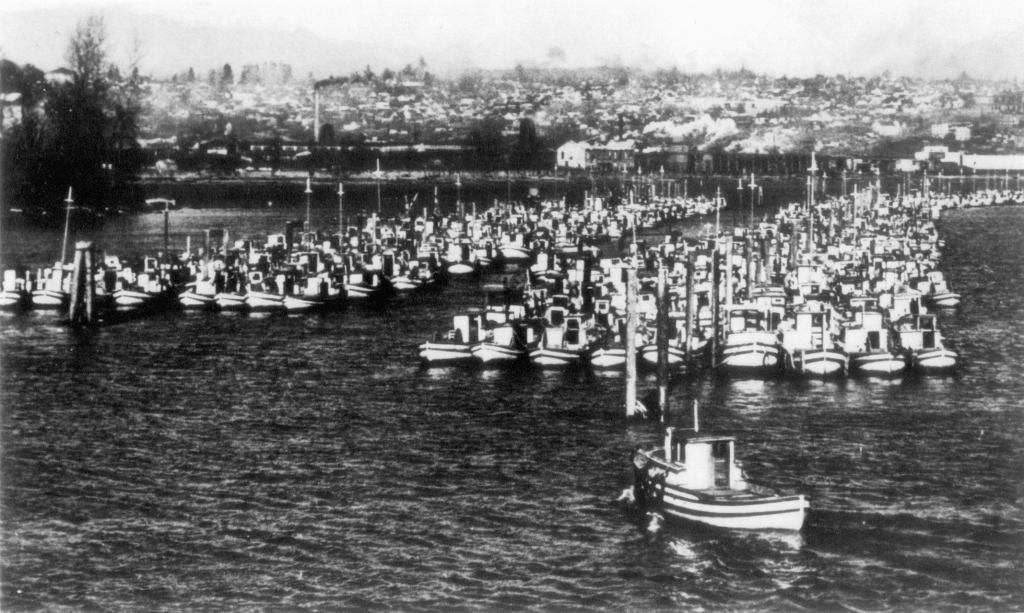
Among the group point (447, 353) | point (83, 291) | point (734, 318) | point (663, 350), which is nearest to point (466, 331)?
point (447, 353)

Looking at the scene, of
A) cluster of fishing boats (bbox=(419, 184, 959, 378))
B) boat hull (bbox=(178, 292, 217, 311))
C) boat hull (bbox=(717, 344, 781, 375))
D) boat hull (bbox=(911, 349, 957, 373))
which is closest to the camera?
boat hull (bbox=(717, 344, 781, 375))

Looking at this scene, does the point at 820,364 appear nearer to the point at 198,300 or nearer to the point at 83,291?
the point at 83,291

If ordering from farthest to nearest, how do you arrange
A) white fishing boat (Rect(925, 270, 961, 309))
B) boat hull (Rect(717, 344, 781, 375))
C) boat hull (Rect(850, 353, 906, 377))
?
1. white fishing boat (Rect(925, 270, 961, 309))
2. boat hull (Rect(717, 344, 781, 375))
3. boat hull (Rect(850, 353, 906, 377))

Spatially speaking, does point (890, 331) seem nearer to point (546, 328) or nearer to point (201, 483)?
point (546, 328)

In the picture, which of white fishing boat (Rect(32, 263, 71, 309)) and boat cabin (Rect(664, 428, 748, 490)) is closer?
boat cabin (Rect(664, 428, 748, 490))

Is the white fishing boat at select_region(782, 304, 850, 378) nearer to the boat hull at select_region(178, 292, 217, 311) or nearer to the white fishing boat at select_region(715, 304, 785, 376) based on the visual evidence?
the white fishing boat at select_region(715, 304, 785, 376)

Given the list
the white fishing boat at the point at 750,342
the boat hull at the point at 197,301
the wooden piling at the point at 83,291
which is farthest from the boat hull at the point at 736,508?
the boat hull at the point at 197,301

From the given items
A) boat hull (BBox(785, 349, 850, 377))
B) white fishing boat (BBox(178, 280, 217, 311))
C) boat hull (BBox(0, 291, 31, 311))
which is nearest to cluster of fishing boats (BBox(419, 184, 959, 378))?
boat hull (BBox(785, 349, 850, 377))
